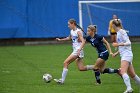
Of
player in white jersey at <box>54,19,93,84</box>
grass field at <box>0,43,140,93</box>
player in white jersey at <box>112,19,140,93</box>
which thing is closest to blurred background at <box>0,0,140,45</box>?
grass field at <box>0,43,140,93</box>

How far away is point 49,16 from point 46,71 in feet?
54.5

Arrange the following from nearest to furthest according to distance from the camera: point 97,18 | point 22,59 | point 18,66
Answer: point 18,66
point 22,59
point 97,18

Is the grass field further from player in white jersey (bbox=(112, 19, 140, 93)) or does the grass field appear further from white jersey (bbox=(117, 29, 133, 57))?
white jersey (bbox=(117, 29, 133, 57))

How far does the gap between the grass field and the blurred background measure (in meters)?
8.42

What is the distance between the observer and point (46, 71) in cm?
2067

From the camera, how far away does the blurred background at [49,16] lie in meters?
36.7

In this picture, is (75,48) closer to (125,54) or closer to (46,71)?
(125,54)

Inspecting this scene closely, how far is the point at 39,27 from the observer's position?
122 feet

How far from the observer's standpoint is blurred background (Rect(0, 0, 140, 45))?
120 feet

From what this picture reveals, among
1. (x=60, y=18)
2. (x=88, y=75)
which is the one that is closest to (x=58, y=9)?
(x=60, y=18)

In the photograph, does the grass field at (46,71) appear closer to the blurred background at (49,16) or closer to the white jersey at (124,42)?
the white jersey at (124,42)

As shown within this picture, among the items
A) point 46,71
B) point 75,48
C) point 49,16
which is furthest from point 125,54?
point 49,16

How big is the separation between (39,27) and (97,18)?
161 inches

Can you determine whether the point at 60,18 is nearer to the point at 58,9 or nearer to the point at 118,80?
the point at 58,9
